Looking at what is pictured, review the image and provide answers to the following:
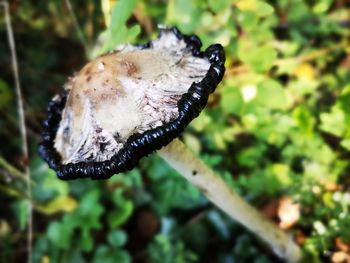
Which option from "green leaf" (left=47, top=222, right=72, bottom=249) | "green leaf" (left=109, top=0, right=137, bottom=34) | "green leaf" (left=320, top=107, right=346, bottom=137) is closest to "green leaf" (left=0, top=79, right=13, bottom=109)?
"green leaf" (left=47, top=222, right=72, bottom=249)

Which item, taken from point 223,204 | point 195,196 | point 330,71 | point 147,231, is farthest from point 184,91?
point 330,71

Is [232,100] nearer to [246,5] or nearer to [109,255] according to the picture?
[246,5]

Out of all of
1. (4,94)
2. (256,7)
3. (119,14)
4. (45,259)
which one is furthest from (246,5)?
(45,259)

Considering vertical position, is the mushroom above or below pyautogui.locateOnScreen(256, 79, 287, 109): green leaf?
below

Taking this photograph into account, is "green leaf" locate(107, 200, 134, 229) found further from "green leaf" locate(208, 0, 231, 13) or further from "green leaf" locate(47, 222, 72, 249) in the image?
"green leaf" locate(208, 0, 231, 13)

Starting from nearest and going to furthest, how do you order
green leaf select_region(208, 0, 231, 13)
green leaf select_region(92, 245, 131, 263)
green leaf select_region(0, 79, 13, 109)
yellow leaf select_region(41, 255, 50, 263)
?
green leaf select_region(208, 0, 231, 13), green leaf select_region(92, 245, 131, 263), yellow leaf select_region(41, 255, 50, 263), green leaf select_region(0, 79, 13, 109)

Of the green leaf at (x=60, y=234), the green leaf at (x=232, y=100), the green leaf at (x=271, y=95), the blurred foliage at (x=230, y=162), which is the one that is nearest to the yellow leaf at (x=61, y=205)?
the blurred foliage at (x=230, y=162)

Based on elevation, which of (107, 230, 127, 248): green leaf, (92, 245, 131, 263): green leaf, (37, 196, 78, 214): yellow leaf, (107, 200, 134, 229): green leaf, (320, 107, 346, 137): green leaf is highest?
(37, 196, 78, 214): yellow leaf

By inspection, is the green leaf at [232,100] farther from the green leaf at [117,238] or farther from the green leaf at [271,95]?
the green leaf at [117,238]
